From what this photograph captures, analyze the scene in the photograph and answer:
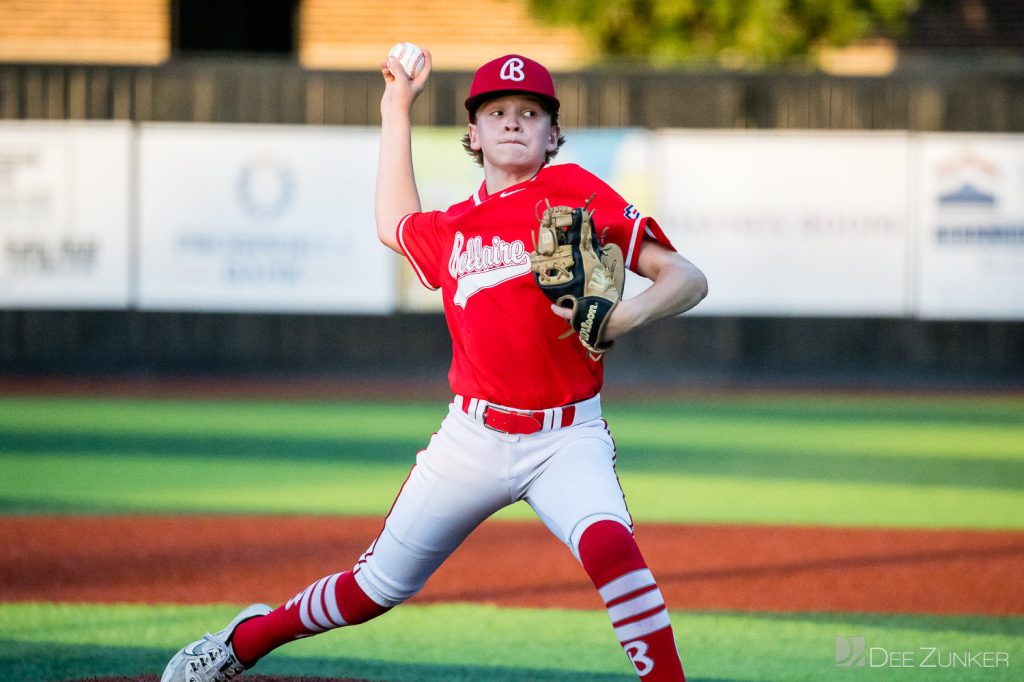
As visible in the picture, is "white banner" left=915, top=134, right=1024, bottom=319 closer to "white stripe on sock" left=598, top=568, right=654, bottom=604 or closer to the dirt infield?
the dirt infield

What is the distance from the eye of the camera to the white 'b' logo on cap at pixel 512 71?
146 inches

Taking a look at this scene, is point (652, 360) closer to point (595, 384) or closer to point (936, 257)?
point (936, 257)

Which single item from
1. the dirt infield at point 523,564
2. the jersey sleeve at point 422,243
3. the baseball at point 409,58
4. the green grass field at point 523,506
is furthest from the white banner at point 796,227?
the jersey sleeve at point 422,243

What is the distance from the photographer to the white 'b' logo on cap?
371 cm

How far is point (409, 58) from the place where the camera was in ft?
13.8

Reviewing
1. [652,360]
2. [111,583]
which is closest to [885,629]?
[111,583]

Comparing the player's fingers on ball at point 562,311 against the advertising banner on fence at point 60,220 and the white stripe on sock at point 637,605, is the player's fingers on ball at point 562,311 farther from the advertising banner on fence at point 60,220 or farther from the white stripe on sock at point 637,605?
the advertising banner on fence at point 60,220

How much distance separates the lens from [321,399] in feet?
49.5

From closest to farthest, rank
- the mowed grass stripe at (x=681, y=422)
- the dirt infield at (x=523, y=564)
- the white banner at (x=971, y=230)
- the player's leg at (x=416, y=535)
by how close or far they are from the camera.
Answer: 1. the player's leg at (x=416, y=535)
2. the dirt infield at (x=523, y=564)
3. the mowed grass stripe at (x=681, y=422)
4. the white banner at (x=971, y=230)

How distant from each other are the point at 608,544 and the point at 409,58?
168 cm

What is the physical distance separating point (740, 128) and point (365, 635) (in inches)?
502

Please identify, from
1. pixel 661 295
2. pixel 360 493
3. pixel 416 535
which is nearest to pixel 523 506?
pixel 360 493

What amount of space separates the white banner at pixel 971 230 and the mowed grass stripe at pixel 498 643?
11550 millimetres

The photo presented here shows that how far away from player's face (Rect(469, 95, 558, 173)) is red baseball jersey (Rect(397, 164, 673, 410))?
0.22ft
